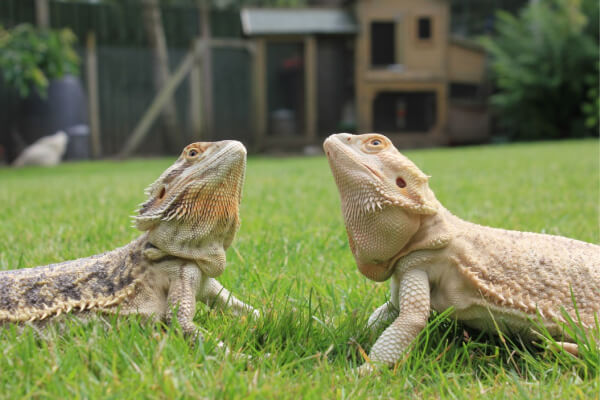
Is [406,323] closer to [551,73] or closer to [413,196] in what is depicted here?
[413,196]

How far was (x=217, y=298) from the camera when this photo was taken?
2293mm

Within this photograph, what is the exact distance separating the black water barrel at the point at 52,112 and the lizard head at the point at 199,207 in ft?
45.3

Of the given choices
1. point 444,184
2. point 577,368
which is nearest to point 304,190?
point 444,184

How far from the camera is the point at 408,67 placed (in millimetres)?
15992

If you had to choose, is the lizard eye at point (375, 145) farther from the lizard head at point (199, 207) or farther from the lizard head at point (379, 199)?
the lizard head at point (199, 207)

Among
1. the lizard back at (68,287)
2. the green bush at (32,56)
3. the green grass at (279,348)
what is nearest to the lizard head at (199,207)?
the lizard back at (68,287)

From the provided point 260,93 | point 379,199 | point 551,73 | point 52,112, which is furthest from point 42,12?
point 379,199

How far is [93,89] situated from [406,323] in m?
14.8

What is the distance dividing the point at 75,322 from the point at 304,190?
484 centimetres

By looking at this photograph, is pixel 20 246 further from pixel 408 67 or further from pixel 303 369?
pixel 408 67

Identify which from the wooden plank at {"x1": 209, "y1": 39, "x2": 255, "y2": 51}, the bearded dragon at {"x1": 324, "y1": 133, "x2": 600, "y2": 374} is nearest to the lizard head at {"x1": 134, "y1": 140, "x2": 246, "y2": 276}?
the bearded dragon at {"x1": 324, "y1": 133, "x2": 600, "y2": 374}

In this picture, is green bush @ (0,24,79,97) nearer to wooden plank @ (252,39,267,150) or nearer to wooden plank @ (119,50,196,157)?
wooden plank @ (119,50,196,157)

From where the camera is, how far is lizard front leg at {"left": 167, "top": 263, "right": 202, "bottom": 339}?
78.8 inches

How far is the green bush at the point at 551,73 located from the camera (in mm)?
16812
